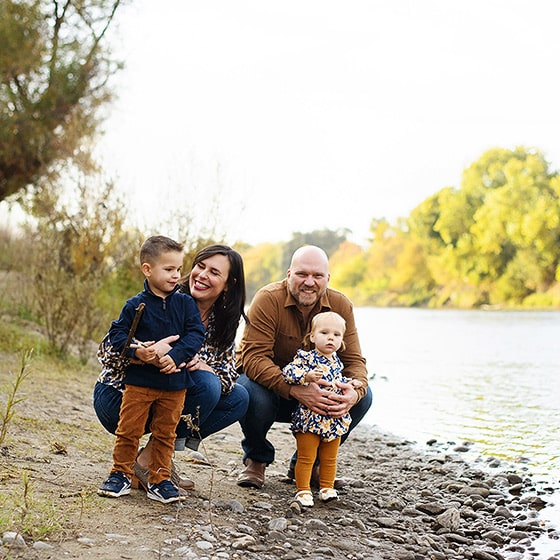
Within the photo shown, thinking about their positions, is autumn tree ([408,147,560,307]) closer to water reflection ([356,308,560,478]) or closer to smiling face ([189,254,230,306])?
water reflection ([356,308,560,478])

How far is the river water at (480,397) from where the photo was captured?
6.71 metres

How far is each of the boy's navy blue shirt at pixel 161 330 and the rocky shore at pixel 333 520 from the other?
0.58 m

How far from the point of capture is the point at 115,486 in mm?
3695

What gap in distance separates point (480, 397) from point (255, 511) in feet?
21.7

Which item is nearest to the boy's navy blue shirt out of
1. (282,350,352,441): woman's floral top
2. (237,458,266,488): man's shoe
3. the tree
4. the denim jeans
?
(282,350,352,441): woman's floral top

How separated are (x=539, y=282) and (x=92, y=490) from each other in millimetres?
45002

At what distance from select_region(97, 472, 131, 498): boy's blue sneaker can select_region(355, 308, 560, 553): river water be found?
85.2 inches

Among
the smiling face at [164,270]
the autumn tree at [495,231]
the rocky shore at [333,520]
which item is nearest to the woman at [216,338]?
the rocky shore at [333,520]

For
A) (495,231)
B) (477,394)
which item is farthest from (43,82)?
(495,231)

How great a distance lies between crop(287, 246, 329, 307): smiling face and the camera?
4.50m

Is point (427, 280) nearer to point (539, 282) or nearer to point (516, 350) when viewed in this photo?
point (539, 282)

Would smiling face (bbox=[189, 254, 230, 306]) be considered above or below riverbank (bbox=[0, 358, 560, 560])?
above

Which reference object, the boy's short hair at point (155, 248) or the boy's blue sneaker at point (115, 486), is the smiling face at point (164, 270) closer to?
the boy's short hair at point (155, 248)

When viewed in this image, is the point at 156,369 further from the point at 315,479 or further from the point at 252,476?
the point at 315,479
